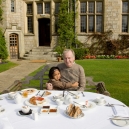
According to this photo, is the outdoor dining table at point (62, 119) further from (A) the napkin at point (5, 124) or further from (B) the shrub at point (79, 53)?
(B) the shrub at point (79, 53)

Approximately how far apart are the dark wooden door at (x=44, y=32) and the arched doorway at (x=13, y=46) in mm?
2284

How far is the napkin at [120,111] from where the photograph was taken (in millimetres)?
2267

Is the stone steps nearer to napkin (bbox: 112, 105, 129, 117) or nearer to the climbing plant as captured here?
the climbing plant

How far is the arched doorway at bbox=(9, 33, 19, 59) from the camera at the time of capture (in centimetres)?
1472

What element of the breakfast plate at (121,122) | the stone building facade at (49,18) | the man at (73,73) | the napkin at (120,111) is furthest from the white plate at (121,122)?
the stone building facade at (49,18)

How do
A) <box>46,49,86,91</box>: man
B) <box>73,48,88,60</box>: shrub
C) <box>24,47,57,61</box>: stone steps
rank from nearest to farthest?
<box>46,49,86,91</box>: man, <box>73,48,88,60</box>: shrub, <box>24,47,57,61</box>: stone steps

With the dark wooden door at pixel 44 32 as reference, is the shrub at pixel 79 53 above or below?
below

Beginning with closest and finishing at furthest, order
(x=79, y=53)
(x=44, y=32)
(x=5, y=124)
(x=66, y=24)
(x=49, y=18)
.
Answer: (x=5, y=124) < (x=79, y=53) < (x=66, y=24) < (x=49, y=18) < (x=44, y=32)

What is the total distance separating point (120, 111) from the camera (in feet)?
7.68

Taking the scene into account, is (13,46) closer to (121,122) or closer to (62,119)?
(62,119)

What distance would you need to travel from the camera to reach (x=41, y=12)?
50.4ft

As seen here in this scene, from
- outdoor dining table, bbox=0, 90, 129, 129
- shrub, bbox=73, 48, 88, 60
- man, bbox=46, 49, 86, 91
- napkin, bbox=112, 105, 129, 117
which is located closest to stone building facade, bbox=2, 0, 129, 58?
shrub, bbox=73, 48, 88, 60

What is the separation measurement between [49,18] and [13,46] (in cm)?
340

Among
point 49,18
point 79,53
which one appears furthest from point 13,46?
point 79,53
